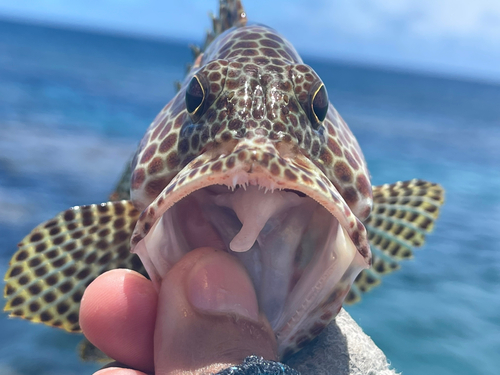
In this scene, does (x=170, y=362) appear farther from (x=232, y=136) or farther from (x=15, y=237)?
(x=15, y=237)

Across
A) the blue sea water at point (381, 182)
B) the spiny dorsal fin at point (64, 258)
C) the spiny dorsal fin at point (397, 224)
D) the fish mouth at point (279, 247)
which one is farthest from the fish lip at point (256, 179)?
the blue sea water at point (381, 182)

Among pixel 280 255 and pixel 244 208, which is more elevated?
pixel 244 208

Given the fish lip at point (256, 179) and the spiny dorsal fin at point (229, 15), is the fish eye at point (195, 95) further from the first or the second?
the spiny dorsal fin at point (229, 15)

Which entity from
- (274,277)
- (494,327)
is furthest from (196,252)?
(494,327)

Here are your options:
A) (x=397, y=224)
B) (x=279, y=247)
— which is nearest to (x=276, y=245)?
(x=279, y=247)

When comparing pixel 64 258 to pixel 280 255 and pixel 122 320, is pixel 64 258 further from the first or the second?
pixel 280 255
